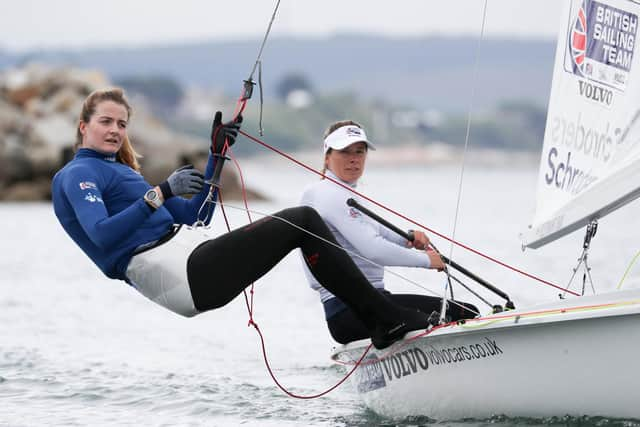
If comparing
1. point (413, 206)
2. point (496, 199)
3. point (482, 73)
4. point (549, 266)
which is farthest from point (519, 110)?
point (549, 266)

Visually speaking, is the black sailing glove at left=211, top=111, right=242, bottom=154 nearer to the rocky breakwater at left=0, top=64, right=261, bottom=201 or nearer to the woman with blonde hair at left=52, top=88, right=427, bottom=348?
the woman with blonde hair at left=52, top=88, right=427, bottom=348

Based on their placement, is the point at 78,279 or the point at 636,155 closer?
the point at 636,155

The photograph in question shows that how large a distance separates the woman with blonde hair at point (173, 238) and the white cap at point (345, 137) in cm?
42

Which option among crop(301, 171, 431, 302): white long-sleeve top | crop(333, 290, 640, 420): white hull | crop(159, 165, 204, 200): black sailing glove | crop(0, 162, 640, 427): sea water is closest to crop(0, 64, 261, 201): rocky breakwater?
crop(0, 162, 640, 427): sea water

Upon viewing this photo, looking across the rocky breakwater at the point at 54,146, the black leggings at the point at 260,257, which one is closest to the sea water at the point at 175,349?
the black leggings at the point at 260,257

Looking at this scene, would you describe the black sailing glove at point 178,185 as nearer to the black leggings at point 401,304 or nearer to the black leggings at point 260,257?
the black leggings at point 260,257

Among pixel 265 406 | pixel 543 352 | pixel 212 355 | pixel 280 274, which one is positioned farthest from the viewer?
pixel 280 274

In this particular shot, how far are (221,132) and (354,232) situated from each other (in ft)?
2.12

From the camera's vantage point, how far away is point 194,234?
4230 millimetres

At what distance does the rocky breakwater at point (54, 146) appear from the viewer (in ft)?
74.9

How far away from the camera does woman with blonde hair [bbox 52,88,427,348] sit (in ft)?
13.1

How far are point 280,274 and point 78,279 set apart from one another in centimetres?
227

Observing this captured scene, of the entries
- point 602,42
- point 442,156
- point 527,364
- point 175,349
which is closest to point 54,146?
point 175,349

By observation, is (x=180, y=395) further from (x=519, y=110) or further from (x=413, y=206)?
(x=519, y=110)
